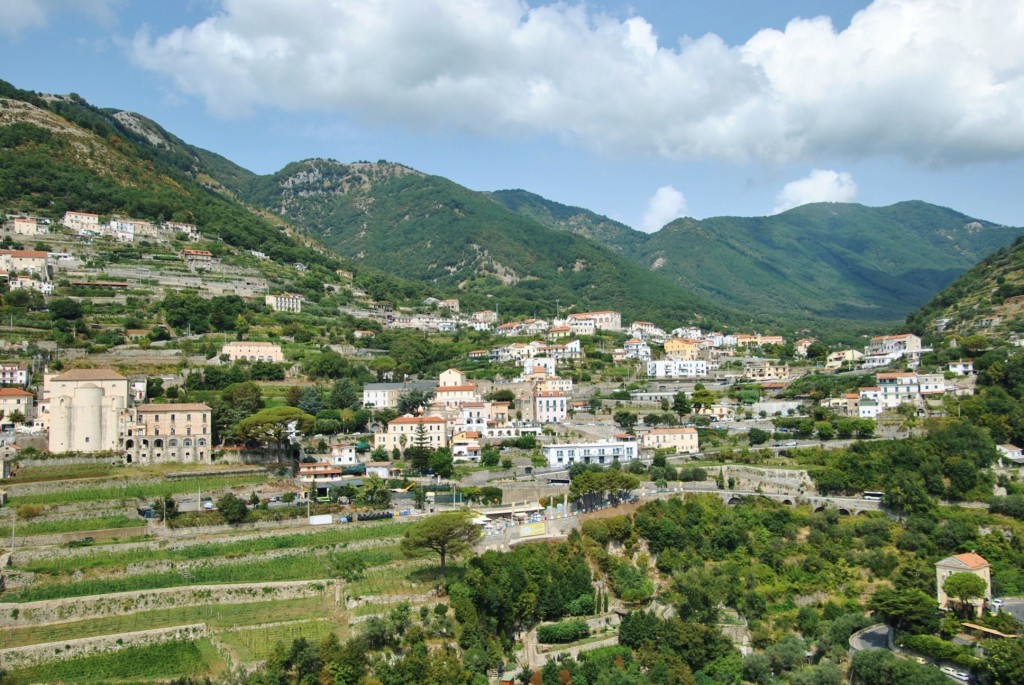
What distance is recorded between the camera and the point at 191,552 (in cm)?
3122

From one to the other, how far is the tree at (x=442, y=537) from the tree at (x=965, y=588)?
16.2 meters

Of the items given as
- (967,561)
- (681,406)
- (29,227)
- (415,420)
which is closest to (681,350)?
(681,406)

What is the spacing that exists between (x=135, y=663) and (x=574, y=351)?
52856 mm

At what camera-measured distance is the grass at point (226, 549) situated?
29312 millimetres

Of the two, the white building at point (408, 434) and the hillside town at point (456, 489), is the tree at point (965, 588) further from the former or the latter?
the white building at point (408, 434)

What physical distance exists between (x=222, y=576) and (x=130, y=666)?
4.94 m

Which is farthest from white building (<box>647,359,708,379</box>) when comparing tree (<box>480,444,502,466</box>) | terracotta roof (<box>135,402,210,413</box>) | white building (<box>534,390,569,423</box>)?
terracotta roof (<box>135,402,210,413</box>)

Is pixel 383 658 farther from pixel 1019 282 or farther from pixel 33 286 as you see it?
pixel 1019 282

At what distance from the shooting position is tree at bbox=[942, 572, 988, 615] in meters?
31.4

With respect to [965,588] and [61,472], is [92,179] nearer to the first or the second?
[61,472]

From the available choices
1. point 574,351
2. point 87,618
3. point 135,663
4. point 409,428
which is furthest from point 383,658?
point 574,351

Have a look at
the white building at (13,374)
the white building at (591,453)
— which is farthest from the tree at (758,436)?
the white building at (13,374)

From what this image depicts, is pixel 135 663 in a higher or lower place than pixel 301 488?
lower

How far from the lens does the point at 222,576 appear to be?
1185 inches
